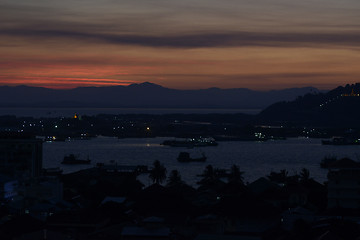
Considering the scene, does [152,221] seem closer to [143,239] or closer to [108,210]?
[143,239]

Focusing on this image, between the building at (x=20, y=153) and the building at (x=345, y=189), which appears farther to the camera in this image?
the building at (x=20, y=153)

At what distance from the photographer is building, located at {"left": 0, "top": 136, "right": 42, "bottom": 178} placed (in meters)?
31.3

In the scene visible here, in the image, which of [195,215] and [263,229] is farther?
[195,215]

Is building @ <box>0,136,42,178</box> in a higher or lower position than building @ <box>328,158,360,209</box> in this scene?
lower

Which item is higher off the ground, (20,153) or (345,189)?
(345,189)

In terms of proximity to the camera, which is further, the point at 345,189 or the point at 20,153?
the point at 20,153

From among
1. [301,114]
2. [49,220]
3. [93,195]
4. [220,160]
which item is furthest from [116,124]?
[49,220]

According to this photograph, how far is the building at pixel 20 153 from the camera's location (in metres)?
31.3

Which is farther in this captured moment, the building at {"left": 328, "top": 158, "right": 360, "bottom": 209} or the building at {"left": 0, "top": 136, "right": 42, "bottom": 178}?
the building at {"left": 0, "top": 136, "right": 42, "bottom": 178}

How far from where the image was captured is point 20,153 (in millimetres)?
32125

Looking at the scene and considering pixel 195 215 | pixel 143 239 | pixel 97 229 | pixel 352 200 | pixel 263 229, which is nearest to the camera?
pixel 143 239

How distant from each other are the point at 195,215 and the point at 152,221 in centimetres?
386

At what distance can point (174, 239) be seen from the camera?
1104 centimetres

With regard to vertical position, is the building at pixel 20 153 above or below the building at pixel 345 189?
below
